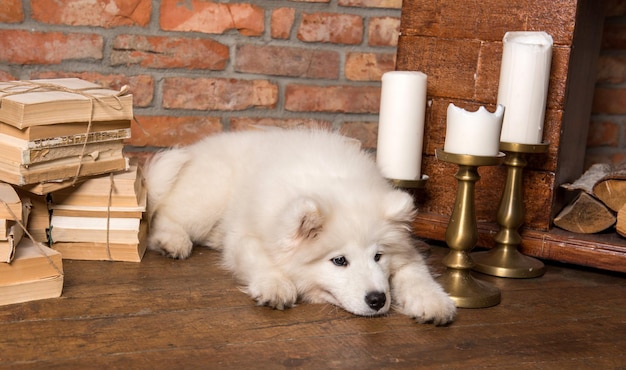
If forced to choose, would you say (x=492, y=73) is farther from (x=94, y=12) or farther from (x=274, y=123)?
(x=94, y=12)

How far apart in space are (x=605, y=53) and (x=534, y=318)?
156cm

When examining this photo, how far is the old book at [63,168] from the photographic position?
1872 millimetres

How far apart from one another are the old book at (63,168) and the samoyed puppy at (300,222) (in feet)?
0.75

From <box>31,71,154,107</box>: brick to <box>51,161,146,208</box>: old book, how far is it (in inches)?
24.6

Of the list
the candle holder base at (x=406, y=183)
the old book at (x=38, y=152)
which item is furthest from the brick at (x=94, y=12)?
the candle holder base at (x=406, y=183)

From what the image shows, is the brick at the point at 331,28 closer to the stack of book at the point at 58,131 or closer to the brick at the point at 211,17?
the brick at the point at 211,17

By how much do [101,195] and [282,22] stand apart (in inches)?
43.8

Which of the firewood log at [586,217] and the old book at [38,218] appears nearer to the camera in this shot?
the old book at [38,218]

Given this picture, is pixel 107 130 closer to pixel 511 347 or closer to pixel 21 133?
pixel 21 133

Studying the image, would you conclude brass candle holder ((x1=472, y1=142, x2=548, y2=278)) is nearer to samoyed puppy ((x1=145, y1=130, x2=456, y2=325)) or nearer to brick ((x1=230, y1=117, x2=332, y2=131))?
samoyed puppy ((x1=145, y1=130, x2=456, y2=325))

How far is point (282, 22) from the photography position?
109 inches

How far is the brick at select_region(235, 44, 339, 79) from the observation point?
2758 millimetres

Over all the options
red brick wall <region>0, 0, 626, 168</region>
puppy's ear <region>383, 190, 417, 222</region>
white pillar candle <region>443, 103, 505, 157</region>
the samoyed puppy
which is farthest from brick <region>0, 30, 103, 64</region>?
white pillar candle <region>443, 103, 505, 157</region>

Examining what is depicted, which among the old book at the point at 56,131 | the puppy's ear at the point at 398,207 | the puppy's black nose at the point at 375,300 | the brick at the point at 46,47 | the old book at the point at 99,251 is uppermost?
the brick at the point at 46,47
